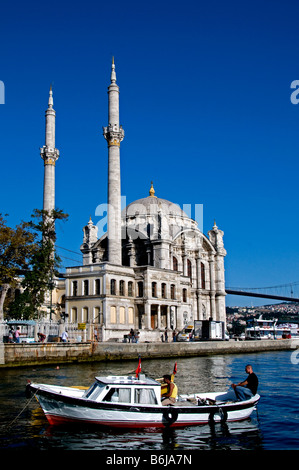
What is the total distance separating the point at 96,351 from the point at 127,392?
65.0ft

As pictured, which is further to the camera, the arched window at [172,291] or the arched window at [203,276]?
the arched window at [203,276]

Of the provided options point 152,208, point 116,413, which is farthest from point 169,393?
point 152,208

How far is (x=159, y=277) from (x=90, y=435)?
3638cm

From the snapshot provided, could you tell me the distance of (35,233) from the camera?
38.4m

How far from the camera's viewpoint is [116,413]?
13711mm

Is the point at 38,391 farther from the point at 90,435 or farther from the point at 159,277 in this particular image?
the point at 159,277

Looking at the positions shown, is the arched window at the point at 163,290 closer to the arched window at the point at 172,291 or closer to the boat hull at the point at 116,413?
the arched window at the point at 172,291

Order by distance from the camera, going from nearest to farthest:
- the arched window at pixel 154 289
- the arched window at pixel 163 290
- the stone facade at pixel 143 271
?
the stone facade at pixel 143 271 < the arched window at pixel 154 289 < the arched window at pixel 163 290

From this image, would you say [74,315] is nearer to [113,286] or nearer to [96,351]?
[113,286]

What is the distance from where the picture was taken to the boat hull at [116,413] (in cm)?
1367

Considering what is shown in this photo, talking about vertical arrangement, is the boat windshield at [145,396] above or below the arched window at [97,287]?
below

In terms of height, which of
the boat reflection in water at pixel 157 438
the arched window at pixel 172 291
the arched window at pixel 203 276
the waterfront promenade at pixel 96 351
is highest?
the arched window at pixel 203 276

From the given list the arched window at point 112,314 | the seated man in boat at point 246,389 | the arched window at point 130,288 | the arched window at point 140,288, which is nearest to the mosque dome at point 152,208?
the arched window at point 140,288

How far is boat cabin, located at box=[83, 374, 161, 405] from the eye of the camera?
45.5 feet
